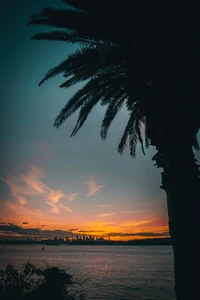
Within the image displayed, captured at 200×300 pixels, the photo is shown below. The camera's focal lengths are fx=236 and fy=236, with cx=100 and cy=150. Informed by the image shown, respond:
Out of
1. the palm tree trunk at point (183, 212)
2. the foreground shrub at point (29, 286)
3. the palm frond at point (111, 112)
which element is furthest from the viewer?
the palm frond at point (111, 112)

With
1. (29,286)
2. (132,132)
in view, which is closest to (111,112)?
(132,132)

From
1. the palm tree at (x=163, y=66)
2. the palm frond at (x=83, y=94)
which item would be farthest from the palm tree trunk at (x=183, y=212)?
the palm frond at (x=83, y=94)

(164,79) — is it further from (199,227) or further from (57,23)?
(199,227)

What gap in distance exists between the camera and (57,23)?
18.2 ft

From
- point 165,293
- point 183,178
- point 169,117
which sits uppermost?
point 169,117

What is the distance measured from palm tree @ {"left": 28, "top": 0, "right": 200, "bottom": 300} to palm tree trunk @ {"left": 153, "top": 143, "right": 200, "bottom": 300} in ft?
0.06

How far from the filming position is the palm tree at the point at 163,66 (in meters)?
4.77

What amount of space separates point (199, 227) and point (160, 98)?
288 cm

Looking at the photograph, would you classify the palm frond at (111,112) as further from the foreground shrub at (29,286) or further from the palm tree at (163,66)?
the foreground shrub at (29,286)

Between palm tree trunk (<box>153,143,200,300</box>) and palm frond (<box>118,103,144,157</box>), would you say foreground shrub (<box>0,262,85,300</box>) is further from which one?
palm frond (<box>118,103,144,157</box>)

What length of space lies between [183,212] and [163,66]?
3094mm

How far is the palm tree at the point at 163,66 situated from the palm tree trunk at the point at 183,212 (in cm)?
2

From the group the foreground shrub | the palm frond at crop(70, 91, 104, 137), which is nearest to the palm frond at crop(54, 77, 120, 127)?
the palm frond at crop(70, 91, 104, 137)

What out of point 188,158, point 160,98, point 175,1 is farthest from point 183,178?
point 175,1
